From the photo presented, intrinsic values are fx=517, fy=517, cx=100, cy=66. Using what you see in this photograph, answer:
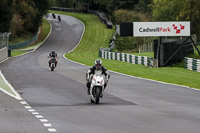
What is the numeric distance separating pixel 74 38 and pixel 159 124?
87.5m

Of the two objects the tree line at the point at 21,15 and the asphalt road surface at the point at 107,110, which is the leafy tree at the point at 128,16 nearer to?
the tree line at the point at 21,15

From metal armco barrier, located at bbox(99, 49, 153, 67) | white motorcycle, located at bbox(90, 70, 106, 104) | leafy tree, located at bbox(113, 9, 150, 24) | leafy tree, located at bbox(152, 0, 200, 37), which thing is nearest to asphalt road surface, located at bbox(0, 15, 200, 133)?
white motorcycle, located at bbox(90, 70, 106, 104)

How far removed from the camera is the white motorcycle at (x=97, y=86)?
18.1 metres

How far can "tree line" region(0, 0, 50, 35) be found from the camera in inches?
3364

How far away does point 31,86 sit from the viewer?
85.6ft

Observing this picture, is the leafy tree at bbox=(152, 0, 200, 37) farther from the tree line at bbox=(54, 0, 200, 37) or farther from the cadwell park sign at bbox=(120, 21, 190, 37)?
the cadwell park sign at bbox=(120, 21, 190, 37)

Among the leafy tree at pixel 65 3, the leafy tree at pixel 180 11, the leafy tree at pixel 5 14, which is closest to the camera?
the leafy tree at pixel 5 14

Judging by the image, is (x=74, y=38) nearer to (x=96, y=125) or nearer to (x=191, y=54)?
(x=191, y=54)

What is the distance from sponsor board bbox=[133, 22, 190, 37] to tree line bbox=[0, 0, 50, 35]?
137 feet

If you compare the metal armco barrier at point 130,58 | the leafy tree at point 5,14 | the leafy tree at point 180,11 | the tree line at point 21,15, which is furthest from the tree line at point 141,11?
the leafy tree at point 5,14

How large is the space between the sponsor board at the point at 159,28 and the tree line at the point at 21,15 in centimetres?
4162

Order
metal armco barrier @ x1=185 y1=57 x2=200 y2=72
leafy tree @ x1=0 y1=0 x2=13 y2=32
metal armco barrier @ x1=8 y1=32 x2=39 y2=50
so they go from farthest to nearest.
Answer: leafy tree @ x1=0 y1=0 x2=13 y2=32 → metal armco barrier @ x1=8 y1=32 x2=39 y2=50 → metal armco barrier @ x1=185 y1=57 x2=200 y2=72

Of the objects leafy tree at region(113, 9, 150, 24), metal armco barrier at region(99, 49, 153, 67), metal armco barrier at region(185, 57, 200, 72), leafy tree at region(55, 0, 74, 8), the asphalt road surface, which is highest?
leafy tree at region(55, 0, 74, 8)

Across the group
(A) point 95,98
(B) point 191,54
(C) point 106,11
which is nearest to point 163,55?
(B) point 191,54
